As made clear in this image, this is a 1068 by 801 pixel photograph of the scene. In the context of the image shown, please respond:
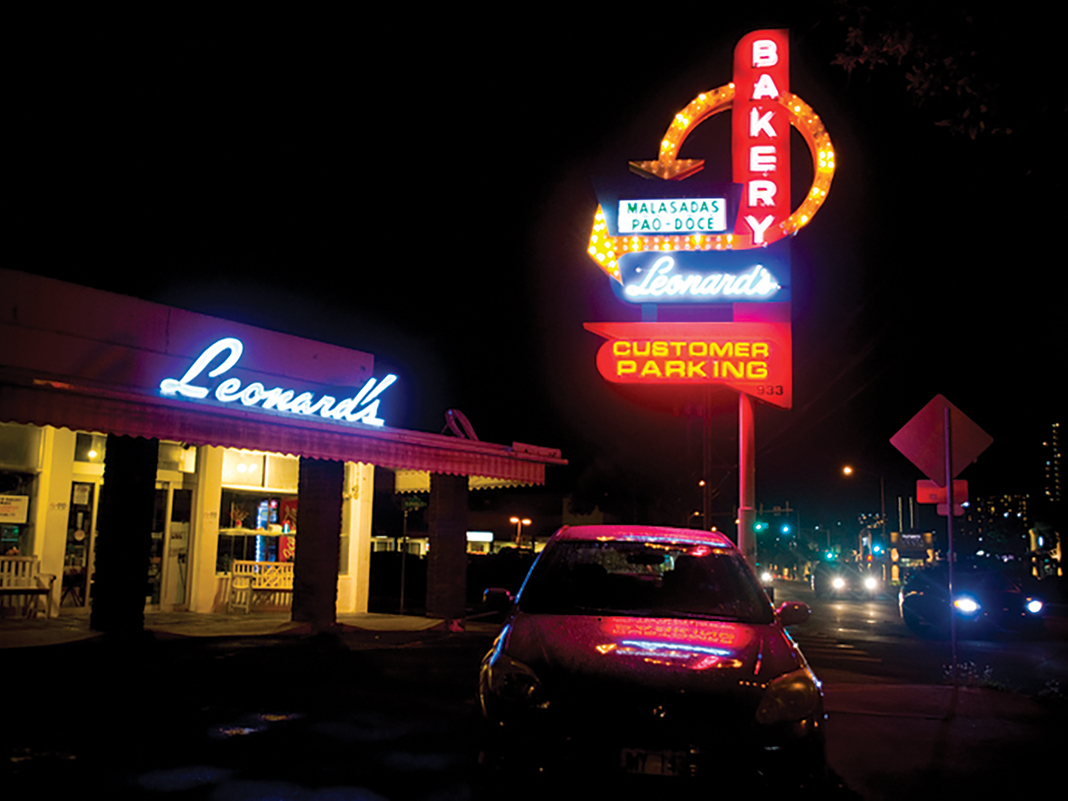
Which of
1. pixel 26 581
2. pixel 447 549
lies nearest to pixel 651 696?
pixel 26 581

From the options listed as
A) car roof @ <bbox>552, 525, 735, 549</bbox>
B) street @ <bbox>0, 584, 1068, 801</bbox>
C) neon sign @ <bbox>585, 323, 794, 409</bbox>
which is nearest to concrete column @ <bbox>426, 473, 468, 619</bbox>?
neon sign @ <bbox>585, 323, 794, 409</bbox>

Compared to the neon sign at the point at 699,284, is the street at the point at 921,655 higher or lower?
lower

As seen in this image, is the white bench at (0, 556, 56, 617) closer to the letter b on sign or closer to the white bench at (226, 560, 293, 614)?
the white bench at (226, 560, 293, 614)

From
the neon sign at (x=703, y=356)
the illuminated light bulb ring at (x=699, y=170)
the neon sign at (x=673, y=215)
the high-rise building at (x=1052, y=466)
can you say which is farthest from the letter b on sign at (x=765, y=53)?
the high-rise building at (x=1052, y=466)

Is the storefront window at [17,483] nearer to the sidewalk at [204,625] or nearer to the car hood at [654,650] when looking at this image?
the sidewalk at [204,625]

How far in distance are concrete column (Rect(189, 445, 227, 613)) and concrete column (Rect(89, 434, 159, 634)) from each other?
3.35 metres

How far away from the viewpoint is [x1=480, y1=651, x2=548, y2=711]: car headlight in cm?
434

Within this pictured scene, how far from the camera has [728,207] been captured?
15438 millimetres

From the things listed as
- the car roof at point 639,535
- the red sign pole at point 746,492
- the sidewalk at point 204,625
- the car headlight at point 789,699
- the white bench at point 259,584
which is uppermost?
the red sign pole at point 746,492

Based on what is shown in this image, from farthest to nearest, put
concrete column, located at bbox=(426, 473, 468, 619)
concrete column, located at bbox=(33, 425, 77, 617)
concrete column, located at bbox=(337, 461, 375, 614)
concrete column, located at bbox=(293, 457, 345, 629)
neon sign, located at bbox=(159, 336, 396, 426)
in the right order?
concrete column, located at bbox=(337, 461, 375, 614) → concrete column, located at bbox=(426, 473, 468, 619) → concrete column, located at bbox=(293, 457, 345, 629) → concrete column, located at bbox=(33, 425, 77, 617) → neon sign, located at bbox=(159, 336, 396, 426)

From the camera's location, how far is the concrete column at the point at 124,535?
11.9m

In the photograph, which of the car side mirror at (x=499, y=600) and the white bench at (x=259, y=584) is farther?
the white bench at (x=259, y=584)

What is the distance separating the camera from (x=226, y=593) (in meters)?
16.1

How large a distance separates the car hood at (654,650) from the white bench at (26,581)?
10974mm
